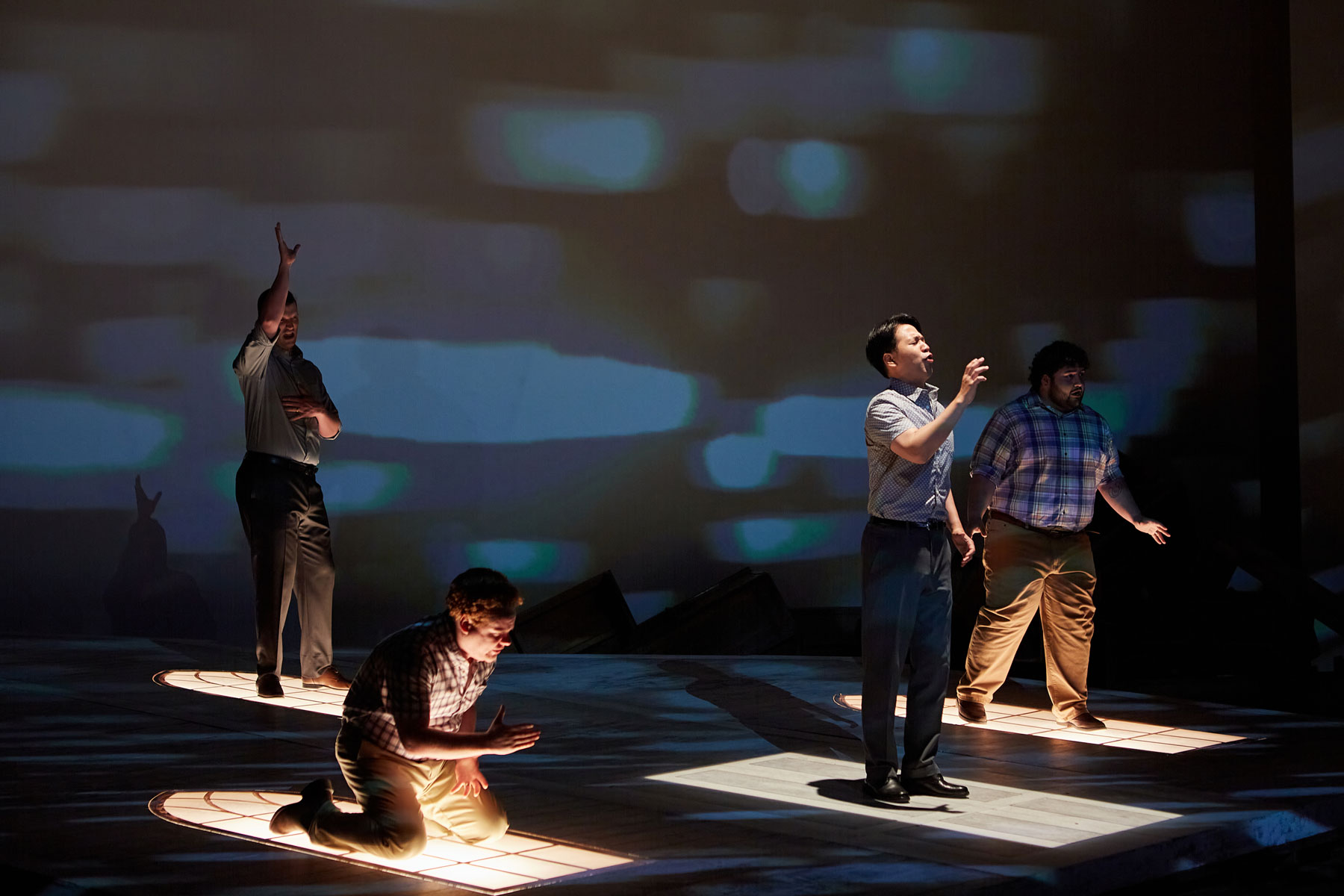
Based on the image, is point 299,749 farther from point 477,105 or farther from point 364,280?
point 477,105

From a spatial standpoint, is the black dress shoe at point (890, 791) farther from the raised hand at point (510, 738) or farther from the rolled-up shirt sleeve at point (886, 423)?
the raised hand at point (510, 738)

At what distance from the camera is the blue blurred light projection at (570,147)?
7891 millimetres

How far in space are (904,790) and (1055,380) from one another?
1.68m

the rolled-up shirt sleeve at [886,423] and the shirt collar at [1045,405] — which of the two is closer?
the rolled-up shirt sleeve at [886,423]

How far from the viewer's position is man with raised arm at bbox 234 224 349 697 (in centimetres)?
520

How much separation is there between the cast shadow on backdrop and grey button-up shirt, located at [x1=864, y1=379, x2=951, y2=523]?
467 cm

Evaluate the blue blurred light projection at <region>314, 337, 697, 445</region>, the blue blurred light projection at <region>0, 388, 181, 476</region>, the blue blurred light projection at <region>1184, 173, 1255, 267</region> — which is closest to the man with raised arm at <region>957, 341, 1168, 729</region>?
the blue blurred light projection at <region>314, 337, 697, 445</region>

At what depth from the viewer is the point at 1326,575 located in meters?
7.32

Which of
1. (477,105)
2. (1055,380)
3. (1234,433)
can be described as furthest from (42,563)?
(1234,433)

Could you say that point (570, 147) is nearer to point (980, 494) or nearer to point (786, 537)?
point (786, 537)

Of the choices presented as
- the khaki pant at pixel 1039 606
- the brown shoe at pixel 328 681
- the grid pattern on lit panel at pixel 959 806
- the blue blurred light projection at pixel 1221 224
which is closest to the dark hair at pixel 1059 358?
the khaki pant at pixel 1039 606

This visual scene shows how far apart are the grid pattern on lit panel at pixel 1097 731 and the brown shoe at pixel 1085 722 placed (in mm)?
18

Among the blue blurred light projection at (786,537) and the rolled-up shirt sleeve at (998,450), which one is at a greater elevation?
the rolled-up shirt sleeve at (998,450)

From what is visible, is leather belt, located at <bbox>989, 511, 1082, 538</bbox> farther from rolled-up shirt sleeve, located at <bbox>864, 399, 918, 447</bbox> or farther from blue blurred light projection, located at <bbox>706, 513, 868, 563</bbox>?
blue blurred light projection, located at <bbox>706, 513, 868, 563</bbox>
